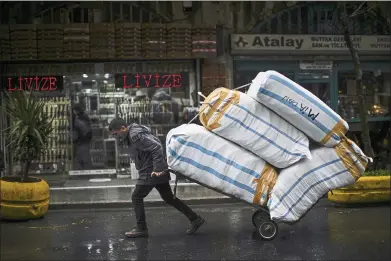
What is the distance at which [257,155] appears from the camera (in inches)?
257

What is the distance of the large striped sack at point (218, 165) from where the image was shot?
6.43 metres

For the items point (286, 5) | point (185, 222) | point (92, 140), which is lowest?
point (185, 222)

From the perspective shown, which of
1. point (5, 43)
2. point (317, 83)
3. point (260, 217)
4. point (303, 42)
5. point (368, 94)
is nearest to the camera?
point (260, 217)

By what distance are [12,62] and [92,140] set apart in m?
2.46

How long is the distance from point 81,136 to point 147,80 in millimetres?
2004

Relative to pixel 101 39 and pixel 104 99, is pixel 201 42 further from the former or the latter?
A: pixel 104 99

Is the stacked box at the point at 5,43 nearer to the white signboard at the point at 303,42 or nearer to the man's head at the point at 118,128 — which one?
the white signboard at the point at 303,42

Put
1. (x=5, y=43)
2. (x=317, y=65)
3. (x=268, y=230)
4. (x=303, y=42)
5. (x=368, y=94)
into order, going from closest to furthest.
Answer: (x=268, y=230), (x=5, y=43), (x=303, y=42), (x=317, y=65), (x=368, y=94)

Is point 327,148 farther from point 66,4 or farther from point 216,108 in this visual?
point 66,4

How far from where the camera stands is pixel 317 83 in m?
12.9

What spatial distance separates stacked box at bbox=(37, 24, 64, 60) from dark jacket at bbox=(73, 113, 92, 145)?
1.60 m

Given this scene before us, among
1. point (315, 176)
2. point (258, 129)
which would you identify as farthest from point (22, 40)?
point (315, 176)

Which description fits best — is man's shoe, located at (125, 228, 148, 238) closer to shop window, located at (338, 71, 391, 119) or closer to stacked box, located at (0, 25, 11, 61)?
stacked box, located at (0, 25, 11, 61)

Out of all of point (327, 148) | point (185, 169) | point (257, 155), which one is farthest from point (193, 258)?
point (327, 148)
